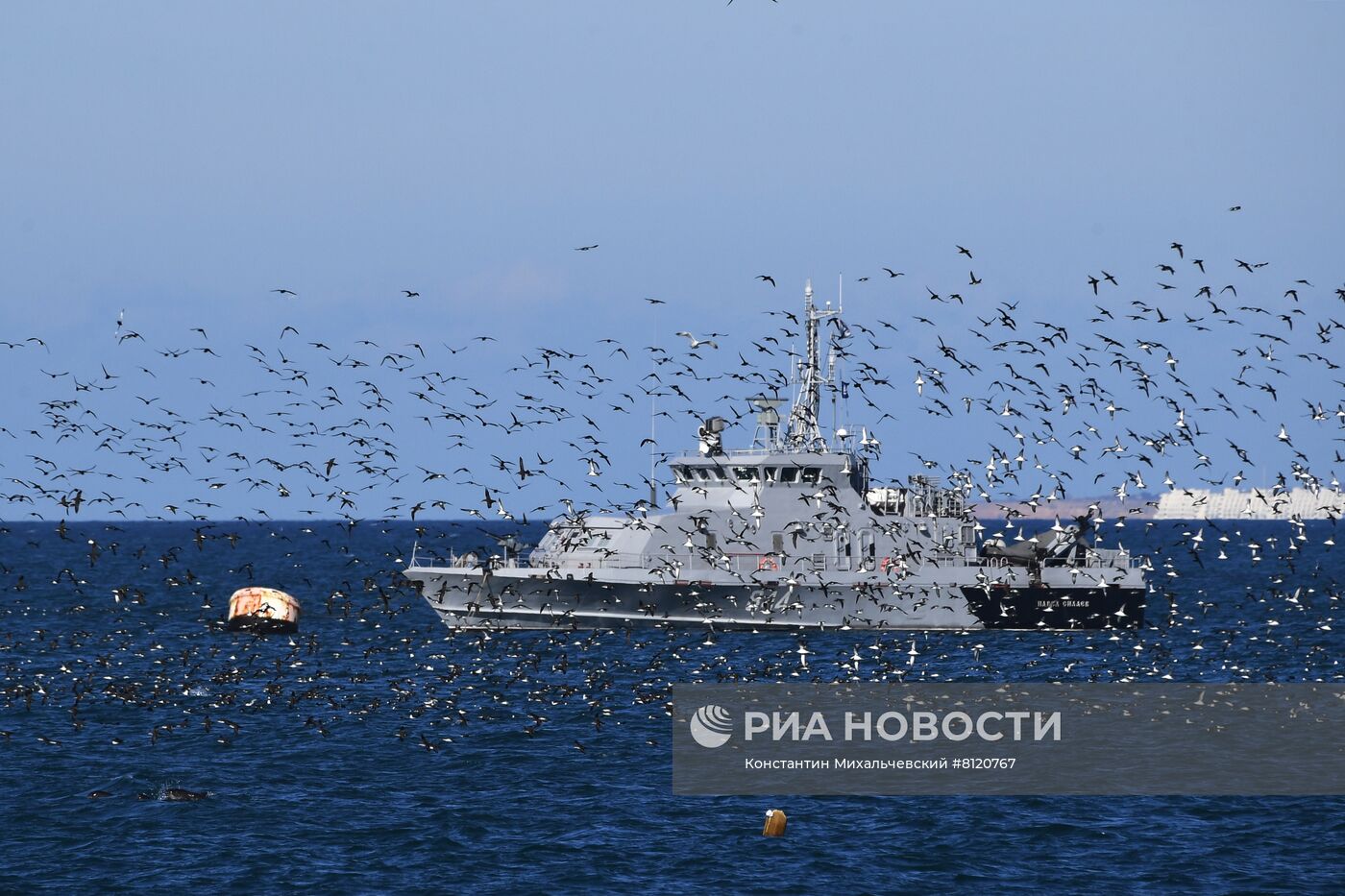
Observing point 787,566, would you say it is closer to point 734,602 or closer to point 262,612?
point 734,602

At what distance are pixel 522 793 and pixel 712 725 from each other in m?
9.35

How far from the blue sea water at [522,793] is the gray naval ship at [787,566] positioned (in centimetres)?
120

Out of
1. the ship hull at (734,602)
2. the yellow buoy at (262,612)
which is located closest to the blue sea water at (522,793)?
the ship hull at (734,602)

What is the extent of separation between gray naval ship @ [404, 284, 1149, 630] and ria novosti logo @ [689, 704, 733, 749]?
45.7 ft

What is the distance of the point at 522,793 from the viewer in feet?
115

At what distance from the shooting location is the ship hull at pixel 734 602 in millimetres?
61062

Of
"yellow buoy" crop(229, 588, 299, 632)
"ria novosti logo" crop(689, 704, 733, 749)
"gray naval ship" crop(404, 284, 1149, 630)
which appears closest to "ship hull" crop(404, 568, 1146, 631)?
"gray naval ship" crop(404, 284, 1149, 630)

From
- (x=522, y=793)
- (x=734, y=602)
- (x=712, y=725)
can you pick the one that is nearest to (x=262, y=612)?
(x=734, y=602)

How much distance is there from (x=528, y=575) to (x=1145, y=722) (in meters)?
25.2

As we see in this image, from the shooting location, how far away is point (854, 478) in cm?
6444

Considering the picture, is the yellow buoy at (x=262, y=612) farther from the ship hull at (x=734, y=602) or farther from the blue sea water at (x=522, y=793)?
the ship hull at (x=734, y=602)

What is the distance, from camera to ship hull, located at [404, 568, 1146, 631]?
200 ft

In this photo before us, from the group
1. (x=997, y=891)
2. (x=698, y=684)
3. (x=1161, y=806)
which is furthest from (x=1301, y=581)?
(x=997, y=891)

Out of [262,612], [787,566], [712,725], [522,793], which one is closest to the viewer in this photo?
[522,793]
